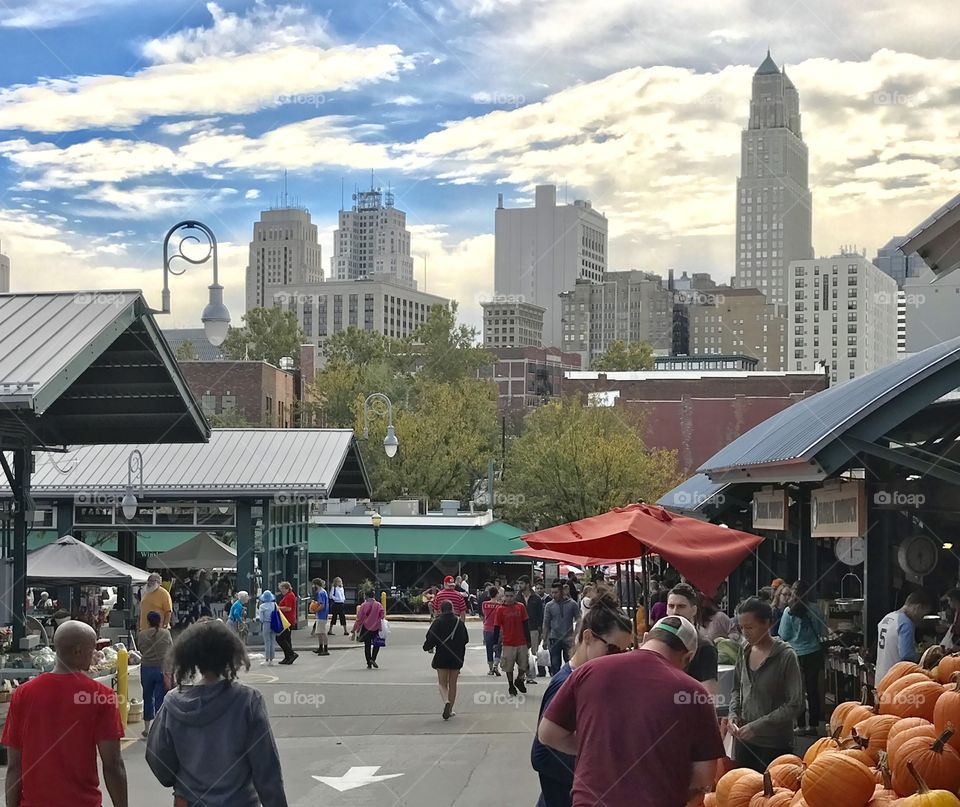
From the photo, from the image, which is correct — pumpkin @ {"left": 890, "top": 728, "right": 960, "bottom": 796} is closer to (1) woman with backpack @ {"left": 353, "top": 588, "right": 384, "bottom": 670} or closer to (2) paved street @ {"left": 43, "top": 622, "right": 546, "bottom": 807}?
(2) paved street @ {"left": 43, "top": 622, "right": 546, "bottom": 807}

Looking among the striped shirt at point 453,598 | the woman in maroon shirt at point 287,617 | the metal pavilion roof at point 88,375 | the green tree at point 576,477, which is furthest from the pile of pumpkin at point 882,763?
the green tree at point 576,477

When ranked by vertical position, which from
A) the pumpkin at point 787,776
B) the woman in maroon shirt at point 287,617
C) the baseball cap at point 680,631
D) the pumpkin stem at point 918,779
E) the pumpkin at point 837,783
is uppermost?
the baseball cap at point 680,631

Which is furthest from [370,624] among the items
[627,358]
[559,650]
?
[627,358]

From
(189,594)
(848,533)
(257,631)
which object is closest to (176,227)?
(848,533)

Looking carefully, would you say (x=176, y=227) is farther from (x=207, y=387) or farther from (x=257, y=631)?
(x=207, y=387)

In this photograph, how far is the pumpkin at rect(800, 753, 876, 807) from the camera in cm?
628

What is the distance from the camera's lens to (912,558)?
13586 mm

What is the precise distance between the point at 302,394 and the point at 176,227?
86.2 metres

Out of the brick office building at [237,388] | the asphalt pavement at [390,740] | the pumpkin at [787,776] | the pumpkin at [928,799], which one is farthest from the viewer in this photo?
the brick office building at [237,388]

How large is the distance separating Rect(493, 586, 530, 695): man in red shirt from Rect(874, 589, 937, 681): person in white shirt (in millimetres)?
8831

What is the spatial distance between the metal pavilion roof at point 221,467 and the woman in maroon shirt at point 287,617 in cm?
354

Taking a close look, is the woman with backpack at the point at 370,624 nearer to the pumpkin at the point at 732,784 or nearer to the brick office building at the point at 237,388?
the pumpkin at the point at 732,784

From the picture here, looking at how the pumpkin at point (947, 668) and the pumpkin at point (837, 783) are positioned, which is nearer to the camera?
the pumpkin at point (837, 783)

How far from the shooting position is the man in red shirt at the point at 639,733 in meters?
5.41
